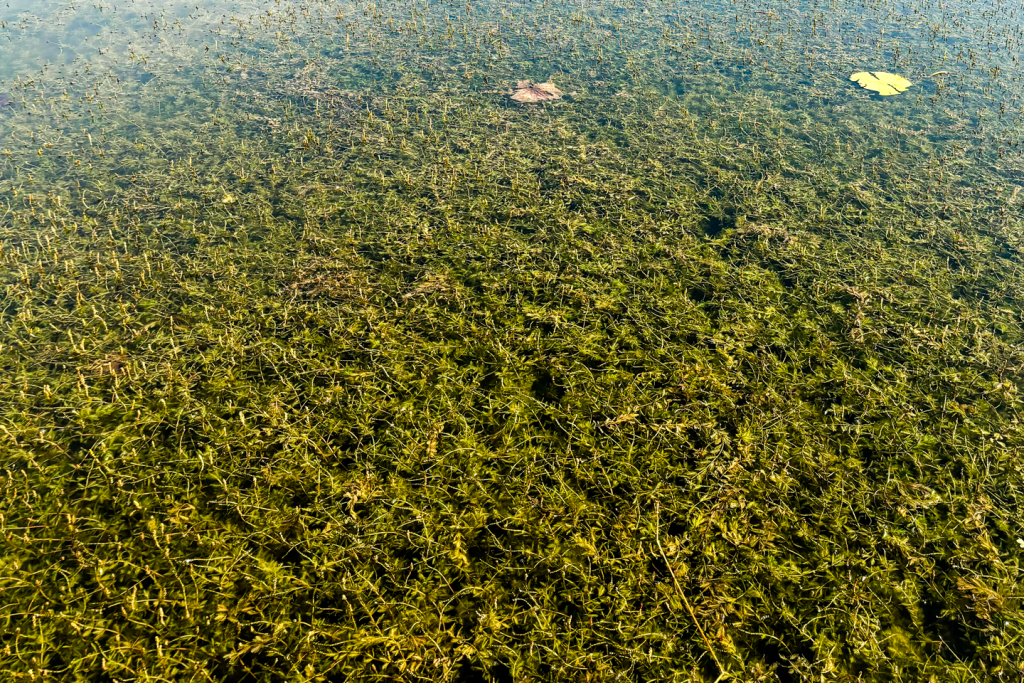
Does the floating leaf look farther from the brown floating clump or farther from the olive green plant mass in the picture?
the brown floating clump

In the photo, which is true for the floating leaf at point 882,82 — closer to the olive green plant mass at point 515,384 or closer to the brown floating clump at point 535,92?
the olive green plant mass at point 515,384

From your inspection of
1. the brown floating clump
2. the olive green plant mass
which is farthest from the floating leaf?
the brown floating clump

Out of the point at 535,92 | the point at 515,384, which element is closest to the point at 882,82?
the point at 535,92

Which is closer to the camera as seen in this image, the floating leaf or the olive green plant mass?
the olive green plant mass

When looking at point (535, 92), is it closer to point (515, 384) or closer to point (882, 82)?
point (882, 82)

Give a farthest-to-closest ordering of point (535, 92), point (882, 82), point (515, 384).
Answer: point (535, 92) < point (882, 82) < point (515, 384)

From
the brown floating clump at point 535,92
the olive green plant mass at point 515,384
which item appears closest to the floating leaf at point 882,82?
the olive green plant mass at point 515,384

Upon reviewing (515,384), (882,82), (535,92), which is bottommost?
(515,384)
